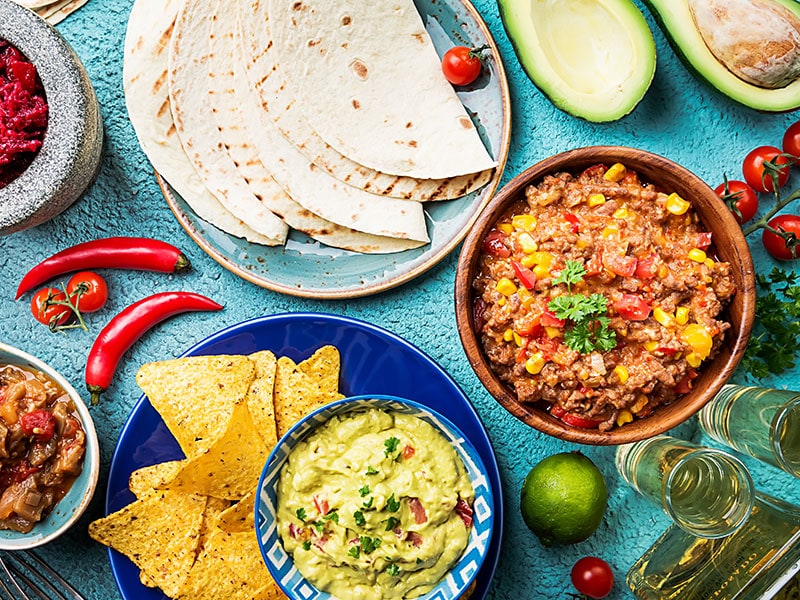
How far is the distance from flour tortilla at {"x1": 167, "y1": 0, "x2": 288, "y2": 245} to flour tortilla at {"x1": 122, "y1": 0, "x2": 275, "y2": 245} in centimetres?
6

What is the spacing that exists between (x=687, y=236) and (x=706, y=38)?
2.32 feet

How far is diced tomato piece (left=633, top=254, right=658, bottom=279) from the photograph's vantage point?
225 cm

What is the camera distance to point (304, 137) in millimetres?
2742

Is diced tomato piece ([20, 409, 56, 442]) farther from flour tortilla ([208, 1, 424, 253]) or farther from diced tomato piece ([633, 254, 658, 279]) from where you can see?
Answer: diced tomato piece ([633, 254, 658, 279])

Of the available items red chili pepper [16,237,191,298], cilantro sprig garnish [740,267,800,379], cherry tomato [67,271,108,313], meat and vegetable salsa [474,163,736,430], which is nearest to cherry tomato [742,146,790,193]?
cilantro sprig garnish [740,267,800,379]

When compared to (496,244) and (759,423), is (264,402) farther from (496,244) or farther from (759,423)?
(759,423)

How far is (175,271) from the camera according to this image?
2.99m

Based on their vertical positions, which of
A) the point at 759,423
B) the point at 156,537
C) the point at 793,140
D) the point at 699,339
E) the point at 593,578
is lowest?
the point at 593,578

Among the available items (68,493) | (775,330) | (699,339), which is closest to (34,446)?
(68,493)

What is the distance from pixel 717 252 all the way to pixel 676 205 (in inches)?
8.4

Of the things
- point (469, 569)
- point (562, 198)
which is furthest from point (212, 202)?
point (469, 569)

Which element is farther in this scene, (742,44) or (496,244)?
(742,44)

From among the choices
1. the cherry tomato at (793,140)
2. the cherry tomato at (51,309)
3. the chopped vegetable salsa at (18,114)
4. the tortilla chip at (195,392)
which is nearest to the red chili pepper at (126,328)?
the cherry tomato at (51,309)

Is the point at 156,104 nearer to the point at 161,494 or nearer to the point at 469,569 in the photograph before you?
the point at 161,494
